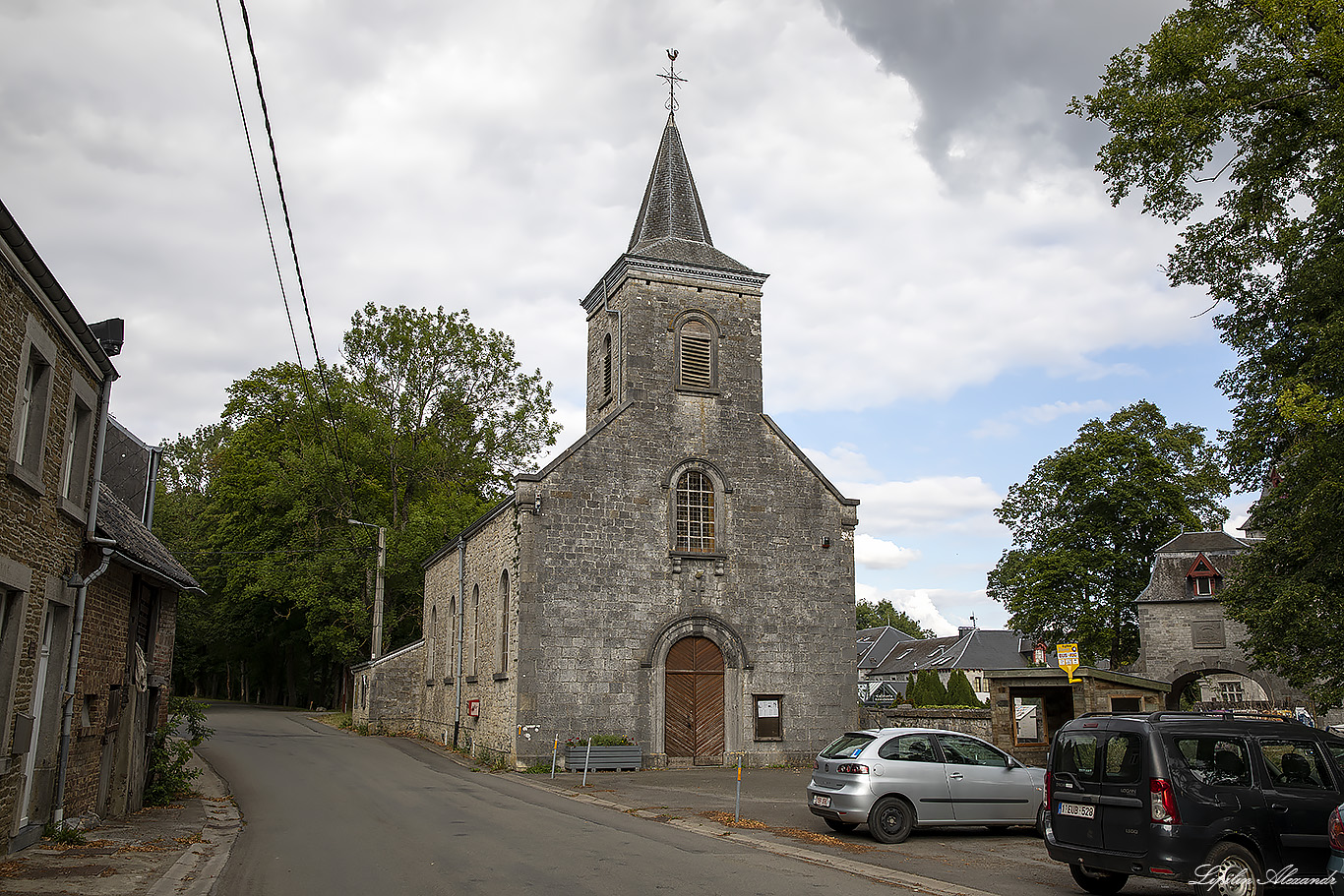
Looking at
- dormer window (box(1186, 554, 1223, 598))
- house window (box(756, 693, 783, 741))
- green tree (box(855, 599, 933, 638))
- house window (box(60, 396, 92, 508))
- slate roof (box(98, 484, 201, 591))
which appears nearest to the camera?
house window (box(60, 396, 92, 508))

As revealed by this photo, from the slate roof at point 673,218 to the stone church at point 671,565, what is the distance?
0.13 m

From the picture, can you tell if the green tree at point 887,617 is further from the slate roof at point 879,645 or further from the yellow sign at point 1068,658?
the yellow sign at point 1068,658

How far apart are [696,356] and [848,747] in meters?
14.0

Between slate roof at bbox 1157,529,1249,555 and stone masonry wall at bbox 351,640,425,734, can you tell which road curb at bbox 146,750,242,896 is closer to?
stone masonry wall at bbox 351,640,425,734

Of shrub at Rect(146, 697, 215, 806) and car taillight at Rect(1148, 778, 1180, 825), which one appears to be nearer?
car taillight at Rect(1148, 778, 1180, 825)

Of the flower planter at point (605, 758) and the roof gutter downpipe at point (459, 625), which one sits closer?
the flower planter at point (605, 758)

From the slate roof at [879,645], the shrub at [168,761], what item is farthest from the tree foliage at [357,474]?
the slate roof at [879,645]

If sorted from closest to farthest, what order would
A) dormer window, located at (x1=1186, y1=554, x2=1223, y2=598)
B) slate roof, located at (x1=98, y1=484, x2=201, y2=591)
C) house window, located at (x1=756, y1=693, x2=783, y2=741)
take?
1. slate roof, located at (x1=98, y1=484, x2=201, y2=591)
2. house window, located at (x1=756, y1=693, x2=783, y2=741)
3. dormer window, located at (x1=1186, y1=554, x2=1223, y2=598)

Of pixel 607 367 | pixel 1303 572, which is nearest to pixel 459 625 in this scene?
pixel 607 367

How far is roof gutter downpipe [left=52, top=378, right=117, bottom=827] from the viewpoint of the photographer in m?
11.6

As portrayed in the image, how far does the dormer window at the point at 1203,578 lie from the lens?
35.3 meters

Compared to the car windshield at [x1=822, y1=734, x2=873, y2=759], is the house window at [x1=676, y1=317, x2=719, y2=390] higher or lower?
higher

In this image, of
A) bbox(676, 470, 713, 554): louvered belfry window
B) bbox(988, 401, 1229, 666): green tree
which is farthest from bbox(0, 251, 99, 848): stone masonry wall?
bbox(988, 401, 1229, 666): green tree

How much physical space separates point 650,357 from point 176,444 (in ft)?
152
